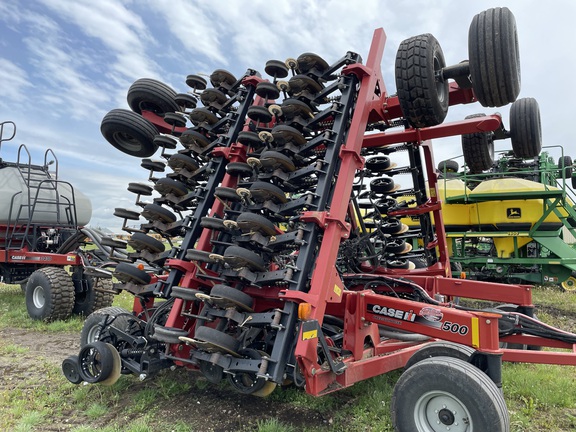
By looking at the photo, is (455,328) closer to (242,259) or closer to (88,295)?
(242,259)

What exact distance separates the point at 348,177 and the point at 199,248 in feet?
5.12

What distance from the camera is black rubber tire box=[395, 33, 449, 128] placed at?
3.65 m

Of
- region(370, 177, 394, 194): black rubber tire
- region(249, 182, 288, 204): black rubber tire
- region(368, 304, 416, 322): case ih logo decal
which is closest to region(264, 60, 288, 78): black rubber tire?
region(249, 182, 288, 204): black rubber tire

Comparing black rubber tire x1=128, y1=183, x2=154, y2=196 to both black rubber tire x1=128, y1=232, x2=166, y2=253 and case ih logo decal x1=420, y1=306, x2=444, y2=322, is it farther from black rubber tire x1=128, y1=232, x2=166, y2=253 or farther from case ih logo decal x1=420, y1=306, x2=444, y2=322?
case ih logo decal x1=420, y1=306, x2=444, y2=322

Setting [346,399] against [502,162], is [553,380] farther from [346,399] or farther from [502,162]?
[502,162]

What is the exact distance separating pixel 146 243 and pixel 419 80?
2913 mm

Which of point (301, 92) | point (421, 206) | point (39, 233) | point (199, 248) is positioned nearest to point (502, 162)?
point (421, 206)

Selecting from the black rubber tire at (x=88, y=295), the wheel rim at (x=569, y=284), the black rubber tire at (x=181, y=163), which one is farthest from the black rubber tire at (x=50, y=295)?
the wheel rim at (x=569, y=284)

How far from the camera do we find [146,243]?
418cm

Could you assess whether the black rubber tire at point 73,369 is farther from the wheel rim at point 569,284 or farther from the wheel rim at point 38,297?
the wheel rim at point 569,284

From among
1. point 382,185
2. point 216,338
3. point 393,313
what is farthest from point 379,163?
point 216,338

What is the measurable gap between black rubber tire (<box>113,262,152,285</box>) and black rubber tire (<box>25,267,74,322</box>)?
3.53m

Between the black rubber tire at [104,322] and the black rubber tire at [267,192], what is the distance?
5.84 feet

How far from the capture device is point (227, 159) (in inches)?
172
